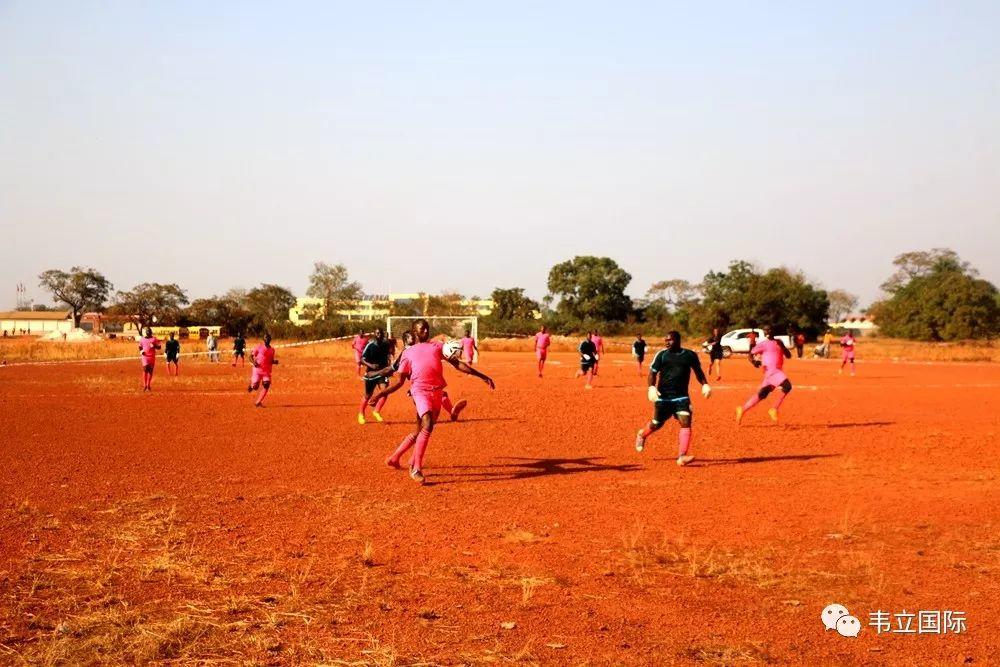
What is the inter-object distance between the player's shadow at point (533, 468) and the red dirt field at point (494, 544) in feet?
0.23

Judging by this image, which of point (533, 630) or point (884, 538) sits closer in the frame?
point (533, 630)

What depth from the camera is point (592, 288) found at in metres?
97.6

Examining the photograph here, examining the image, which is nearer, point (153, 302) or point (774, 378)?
point (774, 378)

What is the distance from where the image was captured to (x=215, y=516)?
888 centimetres

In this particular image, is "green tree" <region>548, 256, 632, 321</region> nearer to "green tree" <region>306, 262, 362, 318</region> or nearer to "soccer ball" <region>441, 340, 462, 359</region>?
"green tree" <region>306, 262, 362, 318</region>

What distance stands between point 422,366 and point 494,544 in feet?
11.0

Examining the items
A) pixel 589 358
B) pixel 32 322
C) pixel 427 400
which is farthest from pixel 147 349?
pixel 32 322

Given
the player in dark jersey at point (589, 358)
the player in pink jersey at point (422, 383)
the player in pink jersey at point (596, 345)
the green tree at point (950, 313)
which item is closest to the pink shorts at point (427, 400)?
the player in pink jersey at point (422, 383)

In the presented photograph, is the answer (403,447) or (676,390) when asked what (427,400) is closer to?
(403,447)

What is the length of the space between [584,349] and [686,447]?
15.5m

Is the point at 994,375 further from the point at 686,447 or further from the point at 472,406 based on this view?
the point at 686,447

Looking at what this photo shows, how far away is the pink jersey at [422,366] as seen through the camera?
10.7 m

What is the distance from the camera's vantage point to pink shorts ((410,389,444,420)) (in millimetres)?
10555

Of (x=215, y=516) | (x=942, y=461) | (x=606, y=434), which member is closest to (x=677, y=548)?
(x=215, y=516)
